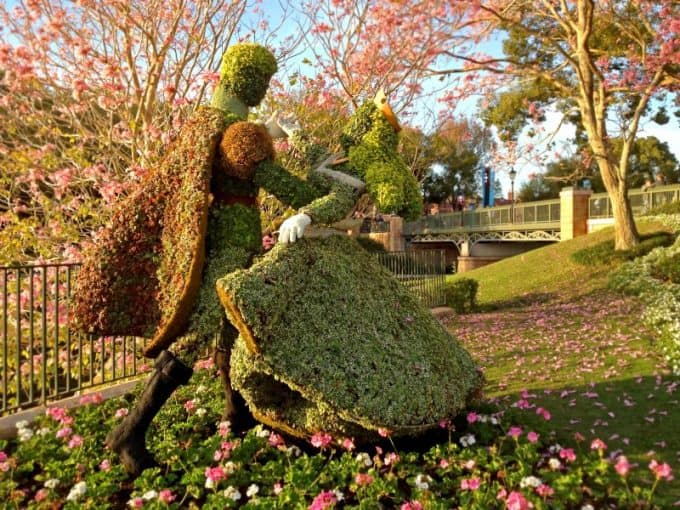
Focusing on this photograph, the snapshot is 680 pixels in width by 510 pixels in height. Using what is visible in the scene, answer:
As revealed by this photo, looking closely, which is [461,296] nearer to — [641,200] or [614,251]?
[614,251]

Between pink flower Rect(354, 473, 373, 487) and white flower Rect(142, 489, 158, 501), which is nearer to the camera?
white flower Rect(142, 489, 158, 501)

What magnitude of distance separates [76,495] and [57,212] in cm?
459

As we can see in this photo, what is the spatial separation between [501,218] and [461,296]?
15226mm

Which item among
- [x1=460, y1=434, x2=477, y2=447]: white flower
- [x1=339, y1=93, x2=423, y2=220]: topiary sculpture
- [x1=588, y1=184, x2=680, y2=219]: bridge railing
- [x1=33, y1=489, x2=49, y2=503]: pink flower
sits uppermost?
[x1=588, y1=184, x2=680, y2=219]: bridge railing

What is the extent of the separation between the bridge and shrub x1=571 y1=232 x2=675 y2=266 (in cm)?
403

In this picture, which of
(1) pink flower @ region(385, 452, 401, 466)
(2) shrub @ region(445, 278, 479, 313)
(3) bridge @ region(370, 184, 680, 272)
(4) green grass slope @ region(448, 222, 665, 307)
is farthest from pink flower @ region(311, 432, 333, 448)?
(3) bridge @ region(370, 184, 680, 272)

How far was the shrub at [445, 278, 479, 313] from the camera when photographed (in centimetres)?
1247

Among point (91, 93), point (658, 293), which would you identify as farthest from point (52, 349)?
point (658, 293)

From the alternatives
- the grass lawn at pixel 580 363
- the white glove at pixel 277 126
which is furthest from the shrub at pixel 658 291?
the white glove at pixel 277 126

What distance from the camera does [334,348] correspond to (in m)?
2.92

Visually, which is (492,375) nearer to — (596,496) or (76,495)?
(596,496)

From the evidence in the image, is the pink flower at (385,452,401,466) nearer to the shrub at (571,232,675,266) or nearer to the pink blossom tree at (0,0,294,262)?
the pink blossom tree at (0,0,294,262)

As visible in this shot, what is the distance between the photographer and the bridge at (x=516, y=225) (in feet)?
65.6

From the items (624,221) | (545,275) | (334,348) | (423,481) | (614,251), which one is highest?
(624,221)
